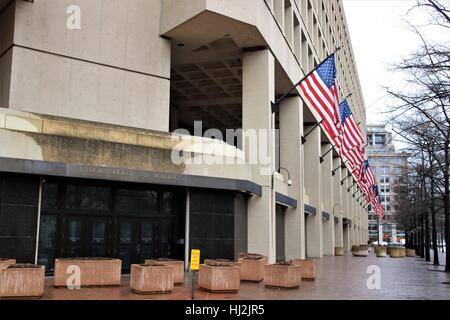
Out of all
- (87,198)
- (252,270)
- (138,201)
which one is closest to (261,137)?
(138,201)

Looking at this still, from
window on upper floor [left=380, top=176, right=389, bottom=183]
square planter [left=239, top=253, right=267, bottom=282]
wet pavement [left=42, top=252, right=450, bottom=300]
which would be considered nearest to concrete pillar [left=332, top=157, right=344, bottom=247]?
wet pavement [left=42, top=252, right=450, bottom=300]

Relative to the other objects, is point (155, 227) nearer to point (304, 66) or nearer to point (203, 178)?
point (203, 178)

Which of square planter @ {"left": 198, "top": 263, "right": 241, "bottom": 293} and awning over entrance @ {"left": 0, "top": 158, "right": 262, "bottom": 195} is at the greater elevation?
awning over entrance @ {"left": 0, "top": 158, "right": 262, "bottom": 195}

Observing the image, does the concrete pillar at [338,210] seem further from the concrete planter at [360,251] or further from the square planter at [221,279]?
the square planter at [221,279]

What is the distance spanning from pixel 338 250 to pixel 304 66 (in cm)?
1924

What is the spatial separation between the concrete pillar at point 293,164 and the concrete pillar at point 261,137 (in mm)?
7662

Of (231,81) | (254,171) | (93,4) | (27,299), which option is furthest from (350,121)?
(27,299)

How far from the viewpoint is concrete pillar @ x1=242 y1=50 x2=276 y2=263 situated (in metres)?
23.6

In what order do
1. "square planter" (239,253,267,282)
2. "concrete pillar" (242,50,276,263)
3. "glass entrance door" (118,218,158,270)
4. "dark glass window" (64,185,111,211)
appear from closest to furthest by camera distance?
"square planter" (239,253,267,282) → "dark glass window" (64,185,111,211) → "glass entrance door" (118,218,158,270) → "concrete pillar" (242,50,276,263)

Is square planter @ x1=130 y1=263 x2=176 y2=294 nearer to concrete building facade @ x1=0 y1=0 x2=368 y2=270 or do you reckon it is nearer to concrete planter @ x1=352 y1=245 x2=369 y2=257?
concrete building facade @ x1=0 y1=0 x2=368 y2=270

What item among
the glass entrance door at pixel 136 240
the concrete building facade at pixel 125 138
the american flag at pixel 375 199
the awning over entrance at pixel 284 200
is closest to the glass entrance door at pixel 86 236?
the concrete building facade at pixel 125 138

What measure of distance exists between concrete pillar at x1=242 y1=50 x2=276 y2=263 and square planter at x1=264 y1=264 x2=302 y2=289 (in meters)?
7.43

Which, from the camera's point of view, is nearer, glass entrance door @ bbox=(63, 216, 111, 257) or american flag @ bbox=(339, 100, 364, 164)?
glass entrance door @ bbox=(63, 216, 111, 257)

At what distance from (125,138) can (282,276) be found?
8.46m
